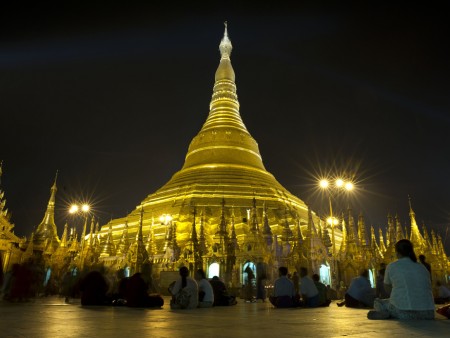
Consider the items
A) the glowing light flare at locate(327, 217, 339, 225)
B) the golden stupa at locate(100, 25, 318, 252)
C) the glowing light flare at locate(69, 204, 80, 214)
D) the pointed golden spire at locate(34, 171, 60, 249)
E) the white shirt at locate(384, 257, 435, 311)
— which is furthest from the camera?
the pointed golden spire at locate(34, 171, 60, 249)

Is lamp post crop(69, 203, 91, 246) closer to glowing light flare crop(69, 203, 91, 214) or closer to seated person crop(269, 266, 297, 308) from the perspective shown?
glowing light flare crop(69, 203, 91, 214)

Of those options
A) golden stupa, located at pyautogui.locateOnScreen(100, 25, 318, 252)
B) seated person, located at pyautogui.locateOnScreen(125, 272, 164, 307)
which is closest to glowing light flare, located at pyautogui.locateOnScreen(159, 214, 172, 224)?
golden stupa, located at pyautogui.locateOnScreen(100, 25, 318, 252)

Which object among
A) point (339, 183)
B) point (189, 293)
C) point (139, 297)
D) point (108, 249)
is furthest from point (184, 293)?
point (108, 249)

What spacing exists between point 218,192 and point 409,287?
23602 millimetres

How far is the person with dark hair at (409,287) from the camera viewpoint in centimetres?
516

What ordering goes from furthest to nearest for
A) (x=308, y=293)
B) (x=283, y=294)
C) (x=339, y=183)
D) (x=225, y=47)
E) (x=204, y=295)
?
(x=225, y=47), (x=339, y=183), (x=308, y=293), (x=283, y=294), (x=204, y=295)

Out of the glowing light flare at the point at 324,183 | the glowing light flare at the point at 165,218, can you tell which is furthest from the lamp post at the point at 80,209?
the glowing light flare at the point at 324,183

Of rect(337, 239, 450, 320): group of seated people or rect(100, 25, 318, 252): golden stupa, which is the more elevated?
rect(100, 25, 318, 252): golden stupa

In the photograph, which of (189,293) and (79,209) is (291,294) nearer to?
(189,293)

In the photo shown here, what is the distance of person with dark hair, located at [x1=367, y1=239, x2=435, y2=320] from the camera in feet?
16.9

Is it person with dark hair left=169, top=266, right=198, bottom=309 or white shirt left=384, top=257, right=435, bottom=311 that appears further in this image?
person with dark hair left=169, top=266, right=198, bottom=309

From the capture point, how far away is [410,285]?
17.0 feet

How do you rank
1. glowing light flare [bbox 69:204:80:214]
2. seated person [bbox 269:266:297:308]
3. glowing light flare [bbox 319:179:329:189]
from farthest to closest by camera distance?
Result: glowing light flare [bbox 69:204:80:214]
glowing light flare [bbox 319:179:329:189]
seated person [bbox 269:266:297:308]

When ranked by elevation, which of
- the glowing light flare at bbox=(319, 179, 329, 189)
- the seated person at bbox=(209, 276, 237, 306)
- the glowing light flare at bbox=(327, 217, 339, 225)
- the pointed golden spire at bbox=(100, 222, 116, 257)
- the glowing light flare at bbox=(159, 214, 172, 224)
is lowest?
the seated person at bbox=(209, 276, 237, 306)
